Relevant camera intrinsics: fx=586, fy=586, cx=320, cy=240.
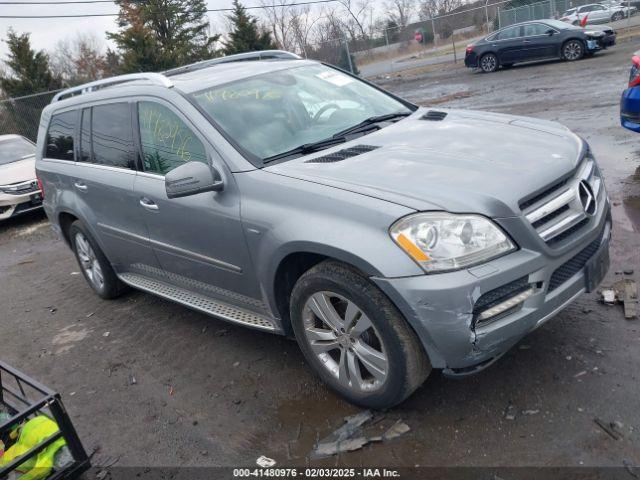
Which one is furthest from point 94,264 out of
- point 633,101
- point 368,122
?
point 633,101

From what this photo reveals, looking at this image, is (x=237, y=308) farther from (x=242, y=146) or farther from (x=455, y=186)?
(x=455, y=186)

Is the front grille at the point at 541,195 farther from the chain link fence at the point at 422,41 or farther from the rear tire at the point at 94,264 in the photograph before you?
the chain link fence at the point at 422,41

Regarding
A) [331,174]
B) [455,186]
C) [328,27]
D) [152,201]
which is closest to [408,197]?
[455,186]

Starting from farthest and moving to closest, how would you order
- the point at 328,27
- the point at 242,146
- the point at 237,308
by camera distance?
the point at 328,27 → the point at 237,308 → the point at 242,146

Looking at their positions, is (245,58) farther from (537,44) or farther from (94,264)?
(537,44)

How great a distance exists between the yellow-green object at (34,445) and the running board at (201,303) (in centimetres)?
117

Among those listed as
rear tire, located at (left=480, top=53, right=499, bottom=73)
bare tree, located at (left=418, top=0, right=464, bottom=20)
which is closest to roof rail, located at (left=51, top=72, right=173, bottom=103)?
rear tire, located at (left=480, top=53, right=499, bottom=73)

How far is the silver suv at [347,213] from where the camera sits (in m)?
2.63

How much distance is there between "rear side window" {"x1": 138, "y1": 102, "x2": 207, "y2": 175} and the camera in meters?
3.66

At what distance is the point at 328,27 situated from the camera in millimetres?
43375

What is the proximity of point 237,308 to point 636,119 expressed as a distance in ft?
15.4

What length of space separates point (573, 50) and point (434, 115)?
631 inches

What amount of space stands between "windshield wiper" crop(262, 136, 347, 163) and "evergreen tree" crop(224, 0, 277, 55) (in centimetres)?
2130

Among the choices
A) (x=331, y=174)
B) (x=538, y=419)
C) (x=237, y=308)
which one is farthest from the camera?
(x=237, y=308)
